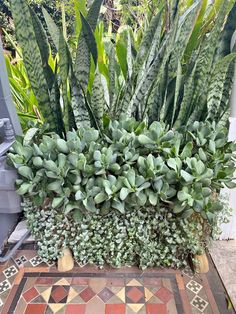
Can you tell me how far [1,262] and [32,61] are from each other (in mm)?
873

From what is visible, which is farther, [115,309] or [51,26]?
[51,26]

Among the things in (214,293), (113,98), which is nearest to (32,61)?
(113,98)

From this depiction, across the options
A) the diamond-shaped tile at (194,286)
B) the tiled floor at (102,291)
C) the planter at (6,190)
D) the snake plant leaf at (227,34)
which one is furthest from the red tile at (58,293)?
the snake plant leaf at (227,34)

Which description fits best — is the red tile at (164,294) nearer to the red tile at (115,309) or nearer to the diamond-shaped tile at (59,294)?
the red tile at (115,309)

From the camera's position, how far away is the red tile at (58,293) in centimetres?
99

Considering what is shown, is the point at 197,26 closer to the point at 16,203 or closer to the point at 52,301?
the point at 16,203

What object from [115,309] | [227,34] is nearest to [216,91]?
[227,34]

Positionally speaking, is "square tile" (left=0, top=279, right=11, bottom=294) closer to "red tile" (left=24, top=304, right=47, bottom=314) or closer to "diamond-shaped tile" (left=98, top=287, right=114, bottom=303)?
"red tile" (left=24, top=304, right=47, bottom=314)

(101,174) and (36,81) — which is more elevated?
(36,81)

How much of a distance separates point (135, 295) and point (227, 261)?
0.47 m

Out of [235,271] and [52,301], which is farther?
[235,271]

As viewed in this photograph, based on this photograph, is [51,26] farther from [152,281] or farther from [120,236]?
[152,281]

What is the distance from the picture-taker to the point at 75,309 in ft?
3.14

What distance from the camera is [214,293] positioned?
102cm
